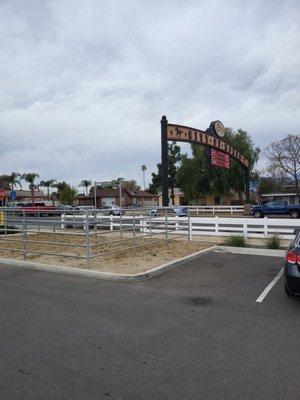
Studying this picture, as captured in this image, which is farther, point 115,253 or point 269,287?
point 115,253

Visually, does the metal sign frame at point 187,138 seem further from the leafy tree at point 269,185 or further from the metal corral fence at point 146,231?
the leafy tree at point 269,185

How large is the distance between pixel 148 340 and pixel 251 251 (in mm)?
9486

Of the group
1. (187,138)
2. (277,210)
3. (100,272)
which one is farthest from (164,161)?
(277,210)

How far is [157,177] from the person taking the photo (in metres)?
127

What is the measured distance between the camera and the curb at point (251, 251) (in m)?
14.1

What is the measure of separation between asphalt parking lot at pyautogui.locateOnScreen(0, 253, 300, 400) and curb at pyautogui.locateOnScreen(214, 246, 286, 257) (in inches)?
182

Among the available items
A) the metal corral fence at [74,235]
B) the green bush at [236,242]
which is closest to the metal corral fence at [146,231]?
the metal corral fence at [74,235]

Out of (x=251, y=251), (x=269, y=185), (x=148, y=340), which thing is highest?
(x=269, y=185)

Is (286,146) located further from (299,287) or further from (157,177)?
(157,177)

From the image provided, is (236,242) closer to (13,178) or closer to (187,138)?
(187,138)

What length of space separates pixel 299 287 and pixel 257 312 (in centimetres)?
84

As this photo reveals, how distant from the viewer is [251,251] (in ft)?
48.0

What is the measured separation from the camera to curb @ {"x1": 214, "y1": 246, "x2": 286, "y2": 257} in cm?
1413

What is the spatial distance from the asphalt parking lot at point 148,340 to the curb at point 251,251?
15.1ft
